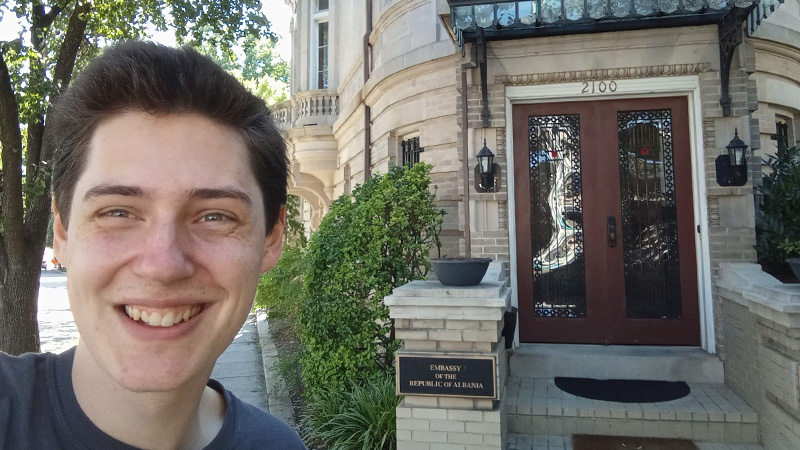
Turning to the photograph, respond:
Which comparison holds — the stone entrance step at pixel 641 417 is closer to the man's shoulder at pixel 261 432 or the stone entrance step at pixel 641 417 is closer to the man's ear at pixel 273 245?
the man's shoulder at pixel 261 432

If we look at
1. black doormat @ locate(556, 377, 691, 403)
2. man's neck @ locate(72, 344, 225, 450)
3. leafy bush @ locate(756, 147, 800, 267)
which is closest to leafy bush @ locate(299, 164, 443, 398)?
black doormat @ locate(556, 377, 691, 403)

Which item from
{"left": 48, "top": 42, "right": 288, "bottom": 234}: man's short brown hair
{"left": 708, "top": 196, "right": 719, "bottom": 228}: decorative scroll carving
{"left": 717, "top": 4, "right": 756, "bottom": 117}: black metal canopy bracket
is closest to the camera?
{"left": 48, "top": 42, "right": 288, "bottom": 234}: man's short brown hair

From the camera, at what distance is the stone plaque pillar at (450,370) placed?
3.87 m

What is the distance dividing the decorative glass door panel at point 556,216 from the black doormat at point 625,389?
3.04 feet

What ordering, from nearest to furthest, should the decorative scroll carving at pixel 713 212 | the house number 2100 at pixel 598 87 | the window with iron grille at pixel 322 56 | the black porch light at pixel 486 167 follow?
the decorative scroll carving at pixel 713 212, the black porch light at pixel 486 167, the house number 2100 at pixel 598 87, the window with iron grille at pixel 322 56

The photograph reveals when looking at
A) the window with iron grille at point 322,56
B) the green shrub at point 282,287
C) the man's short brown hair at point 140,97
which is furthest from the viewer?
the window with iron grille at point 322,56

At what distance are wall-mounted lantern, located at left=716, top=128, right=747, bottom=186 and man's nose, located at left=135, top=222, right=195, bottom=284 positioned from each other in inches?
232

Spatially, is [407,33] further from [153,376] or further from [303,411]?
[153,376]

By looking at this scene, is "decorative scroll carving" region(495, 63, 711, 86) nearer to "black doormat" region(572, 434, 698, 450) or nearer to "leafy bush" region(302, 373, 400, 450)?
"leafy bush" region(302, 373, 400, 450)

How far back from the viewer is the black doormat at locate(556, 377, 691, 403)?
183 inches

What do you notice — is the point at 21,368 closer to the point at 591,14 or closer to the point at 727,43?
the point at 591,14

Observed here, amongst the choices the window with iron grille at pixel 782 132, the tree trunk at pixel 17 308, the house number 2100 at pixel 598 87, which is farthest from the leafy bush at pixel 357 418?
the window with iron grille at pixel 782 132

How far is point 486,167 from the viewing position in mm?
5594

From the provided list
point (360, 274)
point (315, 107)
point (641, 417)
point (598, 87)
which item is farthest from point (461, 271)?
point (315, 107)
